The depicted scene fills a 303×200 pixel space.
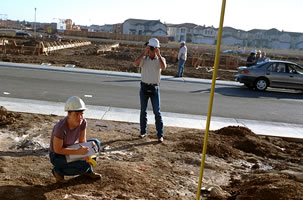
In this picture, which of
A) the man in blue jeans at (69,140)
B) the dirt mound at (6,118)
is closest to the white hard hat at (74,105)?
the man in blue jeans at (69,140)

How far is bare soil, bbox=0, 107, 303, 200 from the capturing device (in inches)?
188

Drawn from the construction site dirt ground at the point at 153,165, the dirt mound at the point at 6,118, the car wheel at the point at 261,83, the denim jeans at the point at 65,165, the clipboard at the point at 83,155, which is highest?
the car wheel at the point at 261,83

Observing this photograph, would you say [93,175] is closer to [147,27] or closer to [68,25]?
[147,27]

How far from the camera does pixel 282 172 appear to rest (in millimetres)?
5934

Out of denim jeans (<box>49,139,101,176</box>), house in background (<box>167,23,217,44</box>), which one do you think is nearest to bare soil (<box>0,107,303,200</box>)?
denim jeans (<box>49,139,101,176</box>)

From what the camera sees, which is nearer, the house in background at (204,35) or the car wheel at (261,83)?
the car wheel at (261,83)

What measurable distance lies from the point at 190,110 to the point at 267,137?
334cm

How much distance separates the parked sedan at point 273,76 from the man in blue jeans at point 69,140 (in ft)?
44.5

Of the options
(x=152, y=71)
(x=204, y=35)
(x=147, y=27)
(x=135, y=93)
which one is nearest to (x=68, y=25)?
Answer: (x=147, y=27)

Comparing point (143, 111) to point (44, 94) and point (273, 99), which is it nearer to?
point (44, 94)

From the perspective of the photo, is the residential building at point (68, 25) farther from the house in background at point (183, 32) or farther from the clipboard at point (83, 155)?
the clipboard at point (83, 155)

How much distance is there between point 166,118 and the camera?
32.6 ft

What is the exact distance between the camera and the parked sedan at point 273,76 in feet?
55.2

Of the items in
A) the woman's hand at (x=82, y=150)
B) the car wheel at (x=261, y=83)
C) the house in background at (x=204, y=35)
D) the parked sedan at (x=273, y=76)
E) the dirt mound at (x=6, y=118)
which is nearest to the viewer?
the woman's hand at (x=82, y=150)
